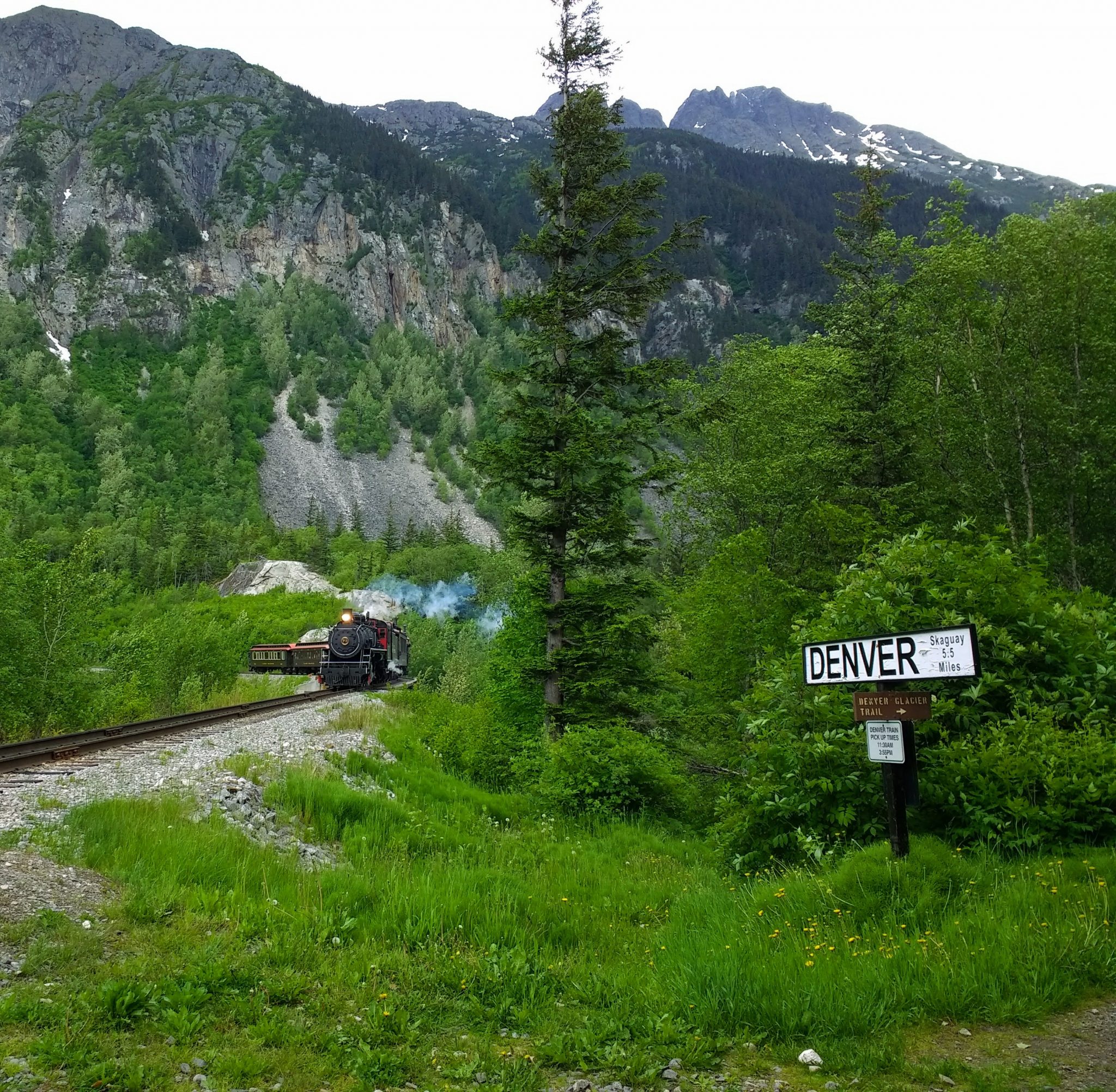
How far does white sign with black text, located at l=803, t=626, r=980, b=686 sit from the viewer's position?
5.93 meters

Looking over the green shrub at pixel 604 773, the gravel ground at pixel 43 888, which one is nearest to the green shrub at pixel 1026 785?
the green shrub at pixel 604 773

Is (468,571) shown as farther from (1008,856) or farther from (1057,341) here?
(1008,856)

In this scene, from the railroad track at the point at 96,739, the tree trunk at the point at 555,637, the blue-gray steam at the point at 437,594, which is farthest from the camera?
the blue-gray steam at the point at 437,594

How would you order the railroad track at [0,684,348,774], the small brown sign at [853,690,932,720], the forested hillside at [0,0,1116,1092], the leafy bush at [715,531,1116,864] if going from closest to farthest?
the forested hillside at [0,0,1116,1092] → the small brown sign at [853,690,932,720] → the leafy bush at [715,531,1116,864] → the railroad track at [0,684,348,774]

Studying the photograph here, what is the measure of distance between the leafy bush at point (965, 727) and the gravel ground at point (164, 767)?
663 centimetres

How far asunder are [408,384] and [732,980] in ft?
530

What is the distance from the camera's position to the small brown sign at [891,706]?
607cm

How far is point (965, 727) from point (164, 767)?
1052 centimetres

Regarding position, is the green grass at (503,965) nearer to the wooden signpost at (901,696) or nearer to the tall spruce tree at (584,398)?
the wooden signpost at (901,696)

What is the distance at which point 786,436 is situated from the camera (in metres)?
22.1

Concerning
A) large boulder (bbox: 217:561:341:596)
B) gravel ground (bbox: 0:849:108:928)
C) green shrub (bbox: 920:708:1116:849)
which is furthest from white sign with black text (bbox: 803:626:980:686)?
large boulder (bbox: 217:561:341:596)

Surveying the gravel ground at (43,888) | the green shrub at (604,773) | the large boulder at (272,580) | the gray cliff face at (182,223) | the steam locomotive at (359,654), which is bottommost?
the large boulder at (272,580)

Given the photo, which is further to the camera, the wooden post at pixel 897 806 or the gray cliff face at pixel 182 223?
the gray cliff face at pixel 182 223

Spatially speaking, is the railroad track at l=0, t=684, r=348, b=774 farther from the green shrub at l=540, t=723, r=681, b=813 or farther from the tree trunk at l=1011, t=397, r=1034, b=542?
the tree trunk at l=1011, t=397, r=1034, b=542
